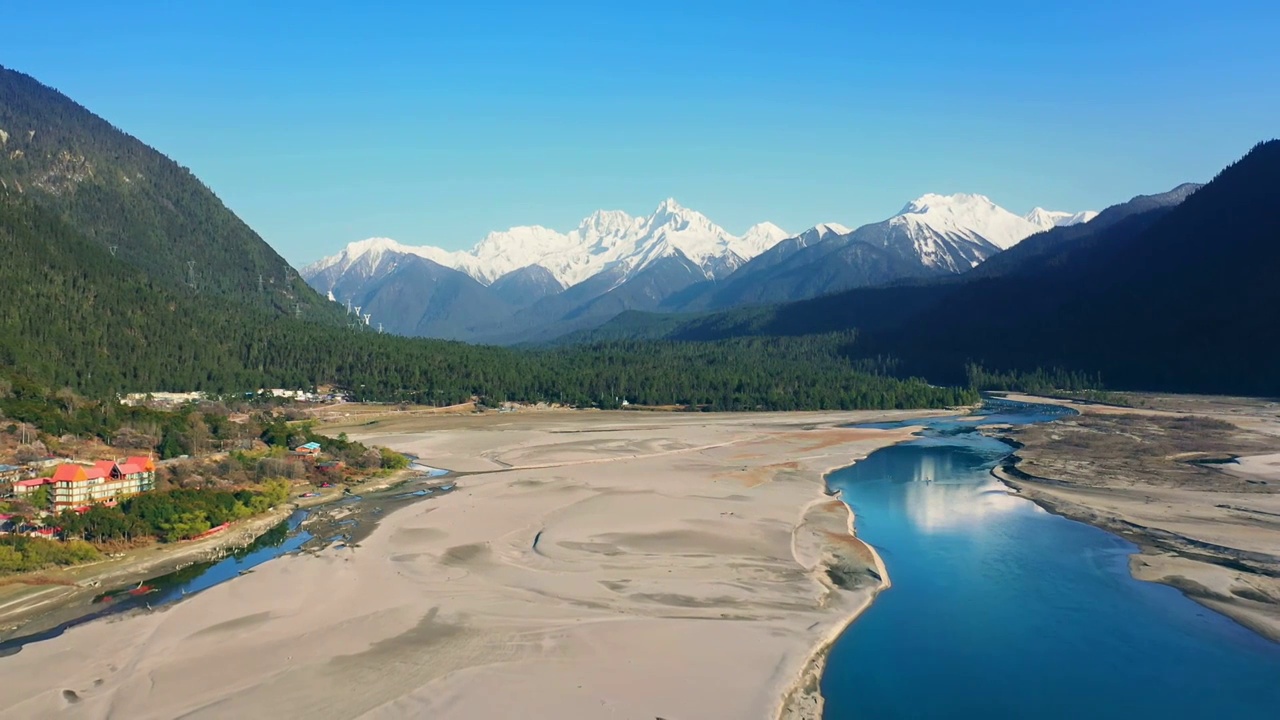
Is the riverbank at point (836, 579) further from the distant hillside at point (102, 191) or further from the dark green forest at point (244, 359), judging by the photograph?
the distant hillside at point (102, 191)

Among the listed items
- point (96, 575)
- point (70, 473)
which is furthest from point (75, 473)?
point (96, 575)

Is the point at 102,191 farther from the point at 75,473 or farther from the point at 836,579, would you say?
the point at 836,579

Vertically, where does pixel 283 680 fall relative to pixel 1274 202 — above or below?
below

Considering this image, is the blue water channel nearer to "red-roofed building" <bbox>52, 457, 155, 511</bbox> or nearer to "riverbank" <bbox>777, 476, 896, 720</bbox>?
"riverbank" <bbox>777, 476, 896, 720</bbox>

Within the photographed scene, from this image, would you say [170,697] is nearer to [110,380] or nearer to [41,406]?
[41,406]

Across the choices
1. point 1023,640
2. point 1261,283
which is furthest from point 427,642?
point 1261,283

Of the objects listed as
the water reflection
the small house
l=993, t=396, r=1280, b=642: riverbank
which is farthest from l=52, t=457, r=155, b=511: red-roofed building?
l=993, t=396, r=1280, b=642: riverbank
